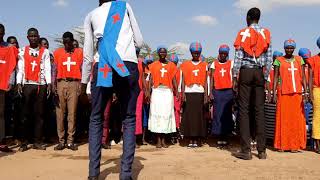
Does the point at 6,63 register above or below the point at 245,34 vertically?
below

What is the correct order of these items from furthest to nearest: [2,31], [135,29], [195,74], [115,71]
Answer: [195,74] < [2,31] < [135,29] < [115,71]

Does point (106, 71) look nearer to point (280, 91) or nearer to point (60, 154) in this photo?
point (60, 154)

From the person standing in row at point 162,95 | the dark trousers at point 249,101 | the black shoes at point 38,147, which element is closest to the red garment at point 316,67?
the dark trousers at point 249,101

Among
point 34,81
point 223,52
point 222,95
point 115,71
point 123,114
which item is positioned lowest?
point 123,114

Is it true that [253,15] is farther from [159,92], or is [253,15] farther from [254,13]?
[159,92]

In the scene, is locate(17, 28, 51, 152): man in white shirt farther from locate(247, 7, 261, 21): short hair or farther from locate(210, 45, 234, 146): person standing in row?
locate(247, 7, 261, 21): short hair

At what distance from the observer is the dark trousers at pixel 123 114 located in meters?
4.23

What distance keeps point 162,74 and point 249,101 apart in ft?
7.17

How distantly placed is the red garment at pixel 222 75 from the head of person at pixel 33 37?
347 cm

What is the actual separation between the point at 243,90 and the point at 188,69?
74.5 inches

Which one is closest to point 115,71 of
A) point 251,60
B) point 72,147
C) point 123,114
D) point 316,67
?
point 123,114

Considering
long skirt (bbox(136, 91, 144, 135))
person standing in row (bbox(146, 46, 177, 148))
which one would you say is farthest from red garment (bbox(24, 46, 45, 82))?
person standing in row (bbox(146, 46, 177, 148))

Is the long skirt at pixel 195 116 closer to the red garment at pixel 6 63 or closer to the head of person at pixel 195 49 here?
the head of person at pixel 195 49

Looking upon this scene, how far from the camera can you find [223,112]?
25.8 feet
